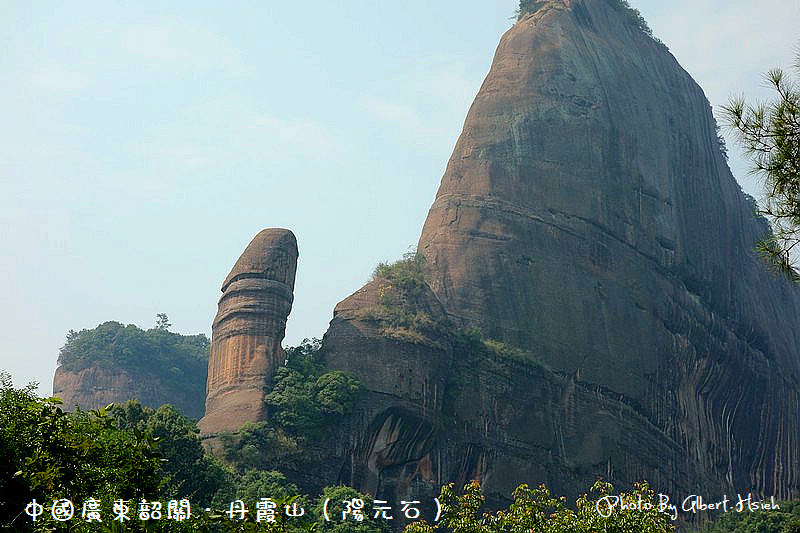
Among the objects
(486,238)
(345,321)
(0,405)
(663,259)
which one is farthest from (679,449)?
(0,405)

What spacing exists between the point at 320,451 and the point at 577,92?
63.6 feet

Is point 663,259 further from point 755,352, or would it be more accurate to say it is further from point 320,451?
point 320,451

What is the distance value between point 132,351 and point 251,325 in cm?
2528

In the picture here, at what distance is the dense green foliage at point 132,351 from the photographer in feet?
183

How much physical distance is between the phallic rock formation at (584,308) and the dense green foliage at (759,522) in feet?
8.85

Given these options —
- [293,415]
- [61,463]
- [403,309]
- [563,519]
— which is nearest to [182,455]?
[293,415]

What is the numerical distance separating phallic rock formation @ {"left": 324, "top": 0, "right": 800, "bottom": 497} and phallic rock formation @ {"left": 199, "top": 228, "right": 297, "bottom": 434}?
2.00 meters

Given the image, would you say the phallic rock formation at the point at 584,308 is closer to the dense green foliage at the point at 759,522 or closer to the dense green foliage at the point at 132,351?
the dense green foliage at the point at 759,522

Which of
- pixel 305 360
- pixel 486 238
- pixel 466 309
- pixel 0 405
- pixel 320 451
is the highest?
pixel 486 238

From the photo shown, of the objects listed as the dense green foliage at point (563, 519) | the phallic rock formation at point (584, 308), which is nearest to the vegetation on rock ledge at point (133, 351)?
the phallic rock formation at point (584, 308)

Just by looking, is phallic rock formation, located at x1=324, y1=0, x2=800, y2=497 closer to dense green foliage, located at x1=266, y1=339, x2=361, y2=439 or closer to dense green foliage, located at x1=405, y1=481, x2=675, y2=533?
dense green foliage, located at x1=266, y1=339, x2=361, y2=439

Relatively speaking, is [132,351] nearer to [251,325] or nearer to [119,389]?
[119,389]

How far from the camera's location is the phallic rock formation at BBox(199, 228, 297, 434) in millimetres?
33781

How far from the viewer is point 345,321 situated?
35.5 m
